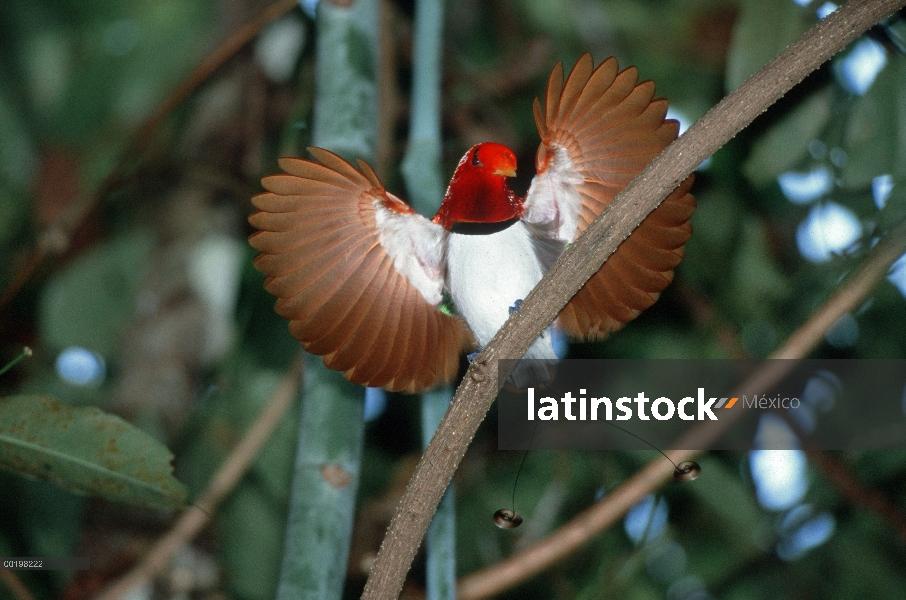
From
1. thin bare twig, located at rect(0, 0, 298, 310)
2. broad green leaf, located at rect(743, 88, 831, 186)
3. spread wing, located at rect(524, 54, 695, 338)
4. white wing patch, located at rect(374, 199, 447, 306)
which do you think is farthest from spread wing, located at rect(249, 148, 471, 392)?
broad green leaf, located at rect(743, 88, 831, 186)

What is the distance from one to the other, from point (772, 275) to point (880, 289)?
174 mm

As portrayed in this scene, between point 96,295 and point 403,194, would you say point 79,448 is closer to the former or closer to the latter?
point 403,194

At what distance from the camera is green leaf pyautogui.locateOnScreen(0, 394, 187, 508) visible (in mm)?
810

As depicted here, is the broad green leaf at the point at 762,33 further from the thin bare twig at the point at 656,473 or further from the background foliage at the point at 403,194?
the thin bare twig at the point at 656,473

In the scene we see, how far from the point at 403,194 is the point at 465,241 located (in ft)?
1.28

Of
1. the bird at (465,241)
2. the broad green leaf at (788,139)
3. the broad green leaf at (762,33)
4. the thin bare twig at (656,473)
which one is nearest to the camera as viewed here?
the bird at (465,241)

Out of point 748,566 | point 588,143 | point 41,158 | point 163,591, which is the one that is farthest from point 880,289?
point 41,158

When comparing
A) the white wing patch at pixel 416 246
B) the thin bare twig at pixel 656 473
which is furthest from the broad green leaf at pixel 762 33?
the white wing patch at pixel 416 246

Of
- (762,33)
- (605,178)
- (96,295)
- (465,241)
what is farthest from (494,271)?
(96,295)

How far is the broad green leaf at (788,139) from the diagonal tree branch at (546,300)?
22.6 inches

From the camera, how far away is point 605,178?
0.81 m

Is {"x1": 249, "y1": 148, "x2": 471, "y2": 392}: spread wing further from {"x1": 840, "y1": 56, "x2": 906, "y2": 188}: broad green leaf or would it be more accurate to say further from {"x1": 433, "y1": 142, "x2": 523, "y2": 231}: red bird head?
{"x1": 840, "y1": 56, "x2": 906, "y2": 188}: broad green leaf

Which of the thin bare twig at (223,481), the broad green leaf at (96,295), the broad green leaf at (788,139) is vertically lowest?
the thin bare twig at (223,481)

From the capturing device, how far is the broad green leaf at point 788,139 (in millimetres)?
1238
